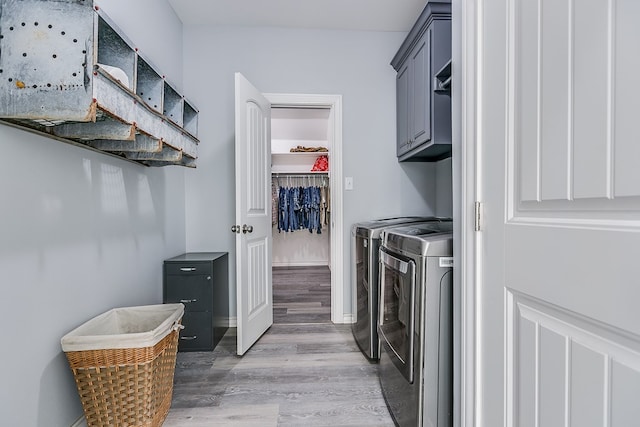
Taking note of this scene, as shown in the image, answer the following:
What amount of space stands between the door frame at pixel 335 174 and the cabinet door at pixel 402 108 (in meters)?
0.52

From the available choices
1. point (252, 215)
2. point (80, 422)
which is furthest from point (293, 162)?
point (80, 422)

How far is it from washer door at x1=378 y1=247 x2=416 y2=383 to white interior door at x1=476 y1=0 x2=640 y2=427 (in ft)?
1.27

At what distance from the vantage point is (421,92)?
7.39ft

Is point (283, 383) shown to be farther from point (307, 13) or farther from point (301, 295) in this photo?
point (307, 13)

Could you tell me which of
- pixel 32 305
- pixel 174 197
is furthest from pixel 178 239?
pixel 32 305

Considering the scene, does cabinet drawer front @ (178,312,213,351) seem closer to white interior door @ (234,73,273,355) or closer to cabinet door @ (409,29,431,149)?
white interior door @ (234,73,273,355)

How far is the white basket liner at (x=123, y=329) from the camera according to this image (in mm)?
1269

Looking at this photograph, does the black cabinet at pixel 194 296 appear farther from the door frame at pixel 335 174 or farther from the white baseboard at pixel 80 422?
the door frame at pixel 335 174

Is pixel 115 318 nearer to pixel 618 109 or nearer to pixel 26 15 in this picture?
pixel 26 15

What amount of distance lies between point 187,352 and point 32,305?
4.25ft

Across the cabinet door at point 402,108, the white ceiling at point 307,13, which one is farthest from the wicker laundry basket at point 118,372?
the white ceiling at point 307,13

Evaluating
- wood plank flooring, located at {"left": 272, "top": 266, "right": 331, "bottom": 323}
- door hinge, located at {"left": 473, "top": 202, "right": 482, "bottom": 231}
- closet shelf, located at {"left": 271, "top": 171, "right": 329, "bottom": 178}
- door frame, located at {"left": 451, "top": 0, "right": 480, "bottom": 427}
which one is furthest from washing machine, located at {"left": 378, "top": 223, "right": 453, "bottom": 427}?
closet shelf, located at {"left": 271, "top": 171, "right": 329, "bottom": 178}

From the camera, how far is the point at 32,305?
4.00ft

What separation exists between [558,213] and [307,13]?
2.59m
